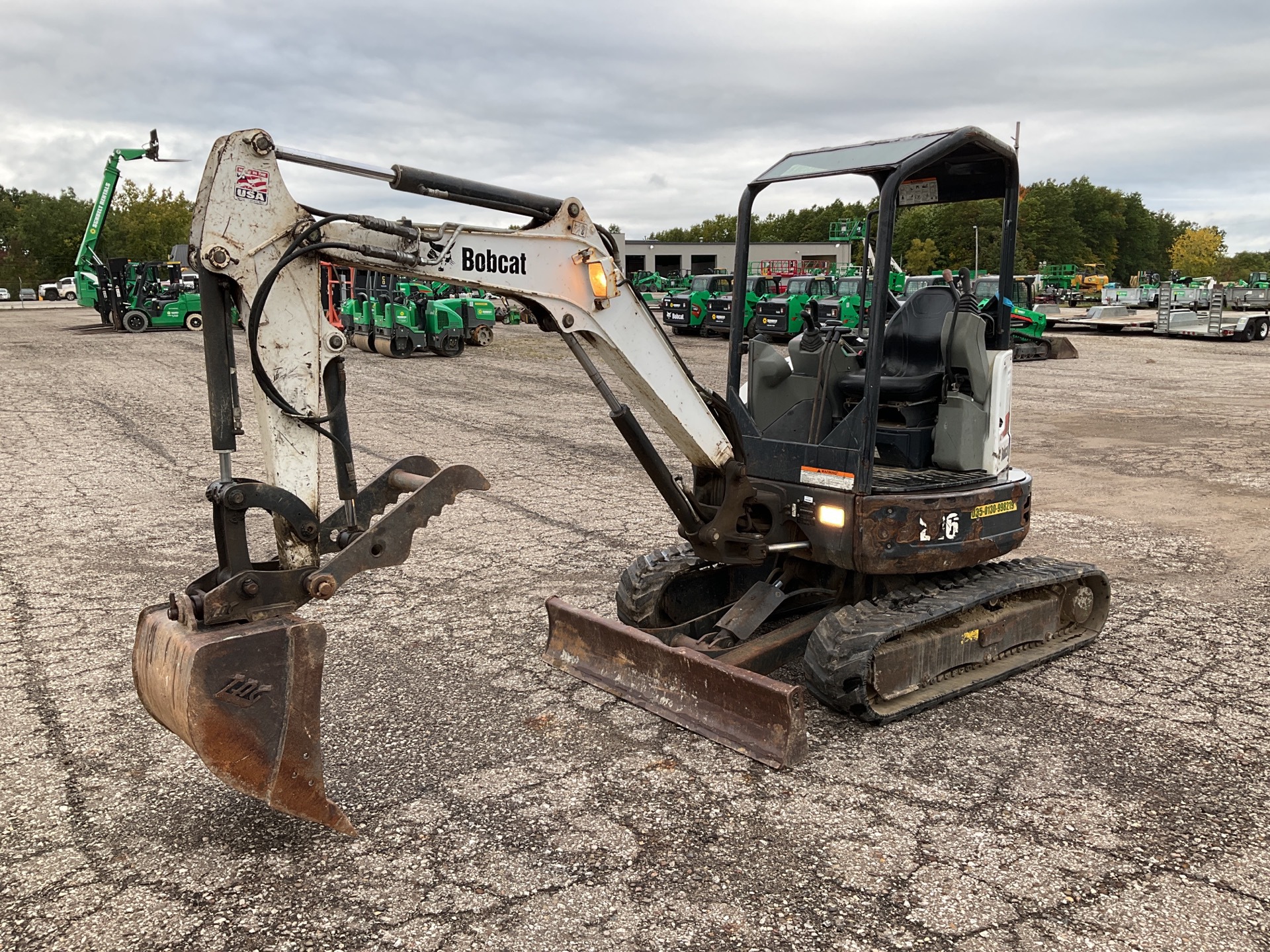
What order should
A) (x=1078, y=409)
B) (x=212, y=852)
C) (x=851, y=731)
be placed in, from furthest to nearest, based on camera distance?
(x=1078, y=409), (x=851, y=731), (x=212, y=852)

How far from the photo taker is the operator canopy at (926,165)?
186 inches

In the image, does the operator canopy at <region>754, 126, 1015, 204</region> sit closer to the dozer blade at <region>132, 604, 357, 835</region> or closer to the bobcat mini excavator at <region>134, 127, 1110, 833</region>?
the bobcat mini excavator at <region>134, 127, 1110, 833</region>

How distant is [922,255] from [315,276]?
57502 mm

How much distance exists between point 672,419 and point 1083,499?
20.6 ft

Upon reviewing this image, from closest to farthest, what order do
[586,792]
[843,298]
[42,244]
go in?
[586,792], [843,298], [42,244]

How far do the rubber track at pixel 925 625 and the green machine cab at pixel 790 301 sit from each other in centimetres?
1760

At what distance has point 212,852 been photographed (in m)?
3.60

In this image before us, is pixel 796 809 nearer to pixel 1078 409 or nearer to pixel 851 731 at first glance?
pixel 851 731

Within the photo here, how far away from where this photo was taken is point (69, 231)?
8444 centimetres

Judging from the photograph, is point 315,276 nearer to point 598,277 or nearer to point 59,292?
point 598,277

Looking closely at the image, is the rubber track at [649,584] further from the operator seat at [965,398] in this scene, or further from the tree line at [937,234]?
the tree line at [937,234]

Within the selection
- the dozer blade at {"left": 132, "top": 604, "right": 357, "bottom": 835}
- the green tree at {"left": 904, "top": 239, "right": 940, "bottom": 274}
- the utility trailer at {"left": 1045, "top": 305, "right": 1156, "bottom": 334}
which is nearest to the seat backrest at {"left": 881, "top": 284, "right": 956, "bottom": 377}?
the dozer blade at {"left": 132, "top": 604, "right": 357, "bottom": 835}

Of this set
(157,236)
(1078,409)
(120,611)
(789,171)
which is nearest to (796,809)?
(789,171)

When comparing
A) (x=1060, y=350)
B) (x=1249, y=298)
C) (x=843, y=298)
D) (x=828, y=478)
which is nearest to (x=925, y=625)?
(x=828, y=478)
